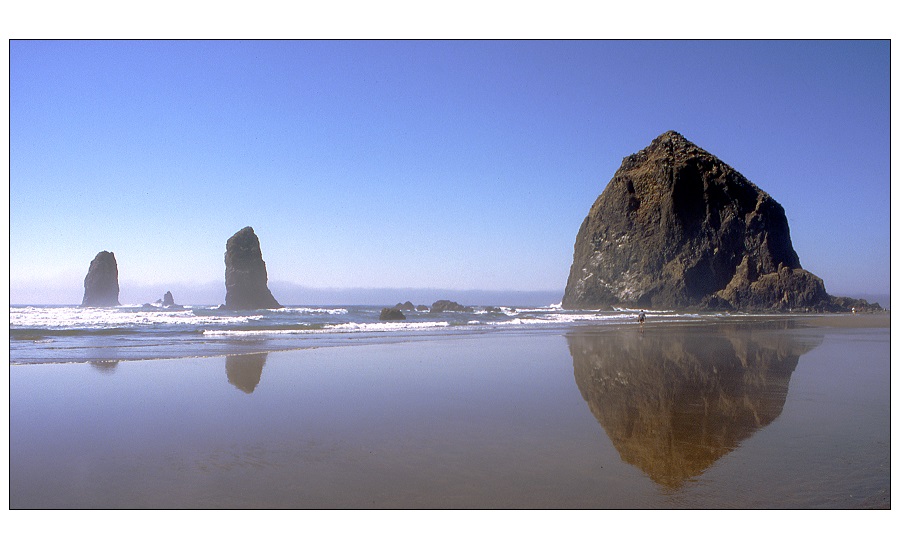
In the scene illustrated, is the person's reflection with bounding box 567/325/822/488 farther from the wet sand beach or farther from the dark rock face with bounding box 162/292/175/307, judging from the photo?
the dark rock face with bounding box 162/292/175/307

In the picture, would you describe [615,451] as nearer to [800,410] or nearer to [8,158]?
[800,410]

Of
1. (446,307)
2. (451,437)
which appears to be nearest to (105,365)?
(451,437)

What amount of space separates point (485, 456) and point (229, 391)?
540cm

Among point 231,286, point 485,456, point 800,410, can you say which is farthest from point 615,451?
point 231,286

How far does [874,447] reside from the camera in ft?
18.8

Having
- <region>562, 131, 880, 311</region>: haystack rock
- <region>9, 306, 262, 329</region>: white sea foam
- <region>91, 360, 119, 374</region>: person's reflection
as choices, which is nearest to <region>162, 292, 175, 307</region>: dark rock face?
<region>9, 306, 262, 329</region>: white sea foam

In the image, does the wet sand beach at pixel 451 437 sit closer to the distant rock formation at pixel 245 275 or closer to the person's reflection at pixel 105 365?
the person's reflection at pixel 105 365

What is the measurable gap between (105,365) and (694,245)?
2712 inches

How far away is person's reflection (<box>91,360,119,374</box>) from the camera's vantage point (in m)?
11.5

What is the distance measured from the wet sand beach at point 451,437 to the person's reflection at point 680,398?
5 centimetres

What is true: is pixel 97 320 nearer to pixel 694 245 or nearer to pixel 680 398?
pixel 680 398

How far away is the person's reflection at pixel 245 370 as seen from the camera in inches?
387

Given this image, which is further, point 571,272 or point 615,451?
point 571,272

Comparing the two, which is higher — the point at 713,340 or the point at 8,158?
the point at 8,158
